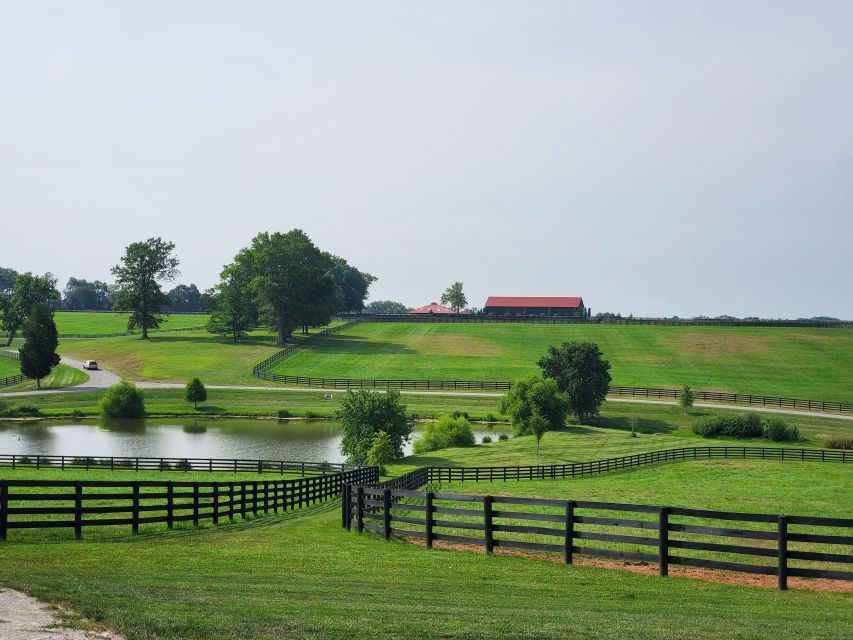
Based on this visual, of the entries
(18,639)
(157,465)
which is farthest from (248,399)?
(18,639)

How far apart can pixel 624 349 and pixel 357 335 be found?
44413 millimetres

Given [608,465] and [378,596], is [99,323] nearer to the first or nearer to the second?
[608,465]

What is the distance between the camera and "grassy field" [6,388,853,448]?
68.1 m

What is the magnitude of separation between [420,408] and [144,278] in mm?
65175

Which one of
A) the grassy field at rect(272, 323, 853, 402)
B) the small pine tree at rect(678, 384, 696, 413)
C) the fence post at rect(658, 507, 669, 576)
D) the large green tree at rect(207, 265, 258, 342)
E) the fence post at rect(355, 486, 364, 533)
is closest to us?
the fence post at rect(658, 507, 669, 576)

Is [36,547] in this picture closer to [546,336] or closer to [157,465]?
[157,465]

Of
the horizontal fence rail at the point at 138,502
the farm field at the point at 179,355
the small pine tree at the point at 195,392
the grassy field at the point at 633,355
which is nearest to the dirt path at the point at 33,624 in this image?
the horizontal fence rail at the point at 138,502

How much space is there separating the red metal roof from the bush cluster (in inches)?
4745

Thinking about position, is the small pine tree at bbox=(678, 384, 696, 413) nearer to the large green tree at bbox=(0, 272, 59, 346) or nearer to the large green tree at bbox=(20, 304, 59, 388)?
the large green tree at bbox=(20, 304, 59, 388)

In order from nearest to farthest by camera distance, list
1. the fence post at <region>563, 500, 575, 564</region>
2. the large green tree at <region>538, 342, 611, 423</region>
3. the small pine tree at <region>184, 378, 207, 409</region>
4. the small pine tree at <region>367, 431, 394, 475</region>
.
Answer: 1. the fence post at <region>563, 500, 575, 564</region>
2. the small pine tree at <region>367, 431, 394, 475</region>
3. the large green tree at <region>538, 342, 611, 423</region>
4. the small pine tree at <region>184, 378, 207, 409</region>

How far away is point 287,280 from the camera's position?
119 m

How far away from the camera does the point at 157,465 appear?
4431 centimetres

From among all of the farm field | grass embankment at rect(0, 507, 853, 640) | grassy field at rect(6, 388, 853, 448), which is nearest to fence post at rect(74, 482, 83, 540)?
grass embankment at rect(0, 507, 853, 640)

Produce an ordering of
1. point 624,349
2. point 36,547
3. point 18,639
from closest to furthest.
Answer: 1. point 18,639
2. point 36,547
3. point 624,349
